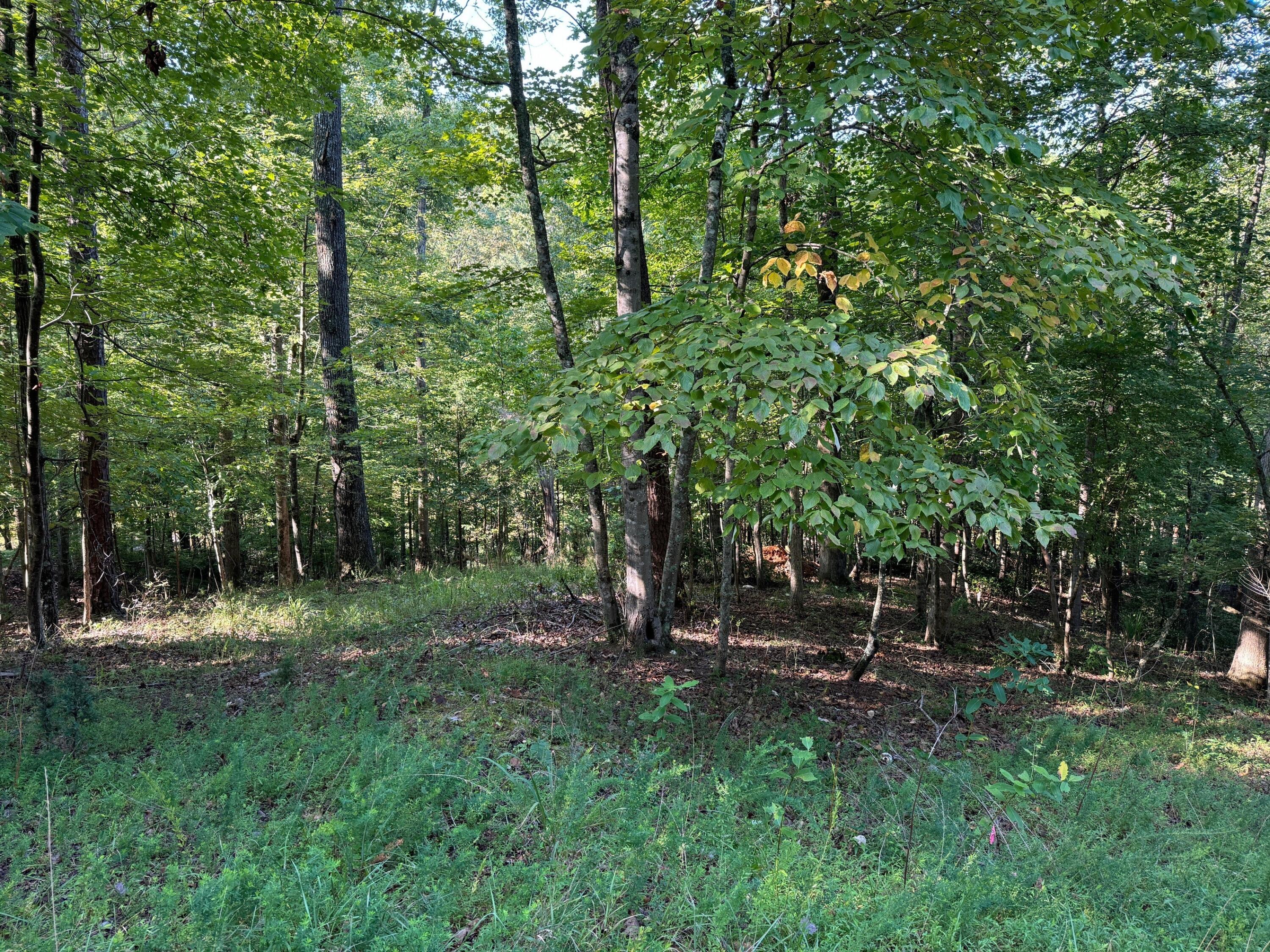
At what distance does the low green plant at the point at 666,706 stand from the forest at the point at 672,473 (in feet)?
0.24

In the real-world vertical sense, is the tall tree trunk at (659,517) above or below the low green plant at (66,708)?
above

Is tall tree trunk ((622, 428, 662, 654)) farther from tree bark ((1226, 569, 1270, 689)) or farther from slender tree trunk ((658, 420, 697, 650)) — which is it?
tree bark ((1226, 569, 1270, 689))

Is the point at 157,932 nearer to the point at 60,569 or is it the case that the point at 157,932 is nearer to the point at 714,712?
the point at 714,712

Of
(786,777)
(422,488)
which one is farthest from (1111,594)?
(422,488)

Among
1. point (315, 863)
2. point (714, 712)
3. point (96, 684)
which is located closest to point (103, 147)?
point (96, 684)

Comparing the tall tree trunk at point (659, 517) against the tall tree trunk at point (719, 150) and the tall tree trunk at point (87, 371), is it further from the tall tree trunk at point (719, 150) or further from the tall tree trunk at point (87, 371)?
the tall tree trunk at point (87, 371)

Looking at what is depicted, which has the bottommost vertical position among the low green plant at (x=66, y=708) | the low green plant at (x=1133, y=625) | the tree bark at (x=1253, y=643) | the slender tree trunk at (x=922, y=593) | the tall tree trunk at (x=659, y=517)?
the low green plant at (x=1133, y=625)

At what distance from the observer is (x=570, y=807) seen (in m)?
2.91

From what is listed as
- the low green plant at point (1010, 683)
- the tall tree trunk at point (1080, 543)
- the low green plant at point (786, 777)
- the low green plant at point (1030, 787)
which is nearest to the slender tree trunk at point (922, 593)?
the tall tree trunk at point (1080, 543)

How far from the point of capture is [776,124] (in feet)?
14.4

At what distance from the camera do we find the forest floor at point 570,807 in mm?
2295

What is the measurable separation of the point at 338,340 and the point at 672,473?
20.4ft

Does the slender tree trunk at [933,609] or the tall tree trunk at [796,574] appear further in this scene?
the tall tree trunk at [796,574]

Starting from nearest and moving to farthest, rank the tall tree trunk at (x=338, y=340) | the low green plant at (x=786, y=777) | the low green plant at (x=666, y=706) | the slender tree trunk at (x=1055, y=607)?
1. the low green plant at (x=786, y=777)
2. the low green plant at (x=666, y=706)
3. the slender tree trunk at (x=1055, y=607)
4. the tall tree trunk at (x=338, y=340)
